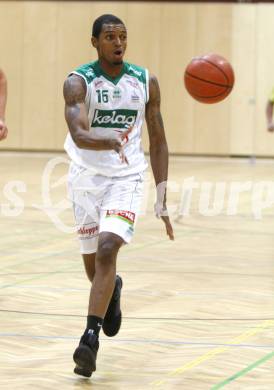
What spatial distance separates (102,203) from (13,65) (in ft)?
59.4

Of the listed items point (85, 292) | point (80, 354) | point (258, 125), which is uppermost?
point (80, 354)

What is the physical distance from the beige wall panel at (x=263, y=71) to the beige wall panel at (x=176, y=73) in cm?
156

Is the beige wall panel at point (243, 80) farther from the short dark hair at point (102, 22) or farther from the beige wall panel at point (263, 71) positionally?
the short dark hair at point (102, 22)

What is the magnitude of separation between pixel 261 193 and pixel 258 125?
264 inches

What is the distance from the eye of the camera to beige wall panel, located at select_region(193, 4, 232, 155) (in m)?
21.9

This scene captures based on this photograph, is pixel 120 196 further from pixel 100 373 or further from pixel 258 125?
pixel 258 125

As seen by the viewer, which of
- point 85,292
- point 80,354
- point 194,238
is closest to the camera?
point 80,354

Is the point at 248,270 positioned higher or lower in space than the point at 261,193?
higher

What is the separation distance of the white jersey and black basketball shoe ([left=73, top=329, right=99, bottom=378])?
3.19ft

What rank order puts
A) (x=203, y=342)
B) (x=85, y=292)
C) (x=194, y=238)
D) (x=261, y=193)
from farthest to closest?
1. (x=261, y=193)
2. (x=194, y=238)
3. (x=85, y=292)
4. (x=203, y=342)

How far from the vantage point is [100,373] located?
521cm

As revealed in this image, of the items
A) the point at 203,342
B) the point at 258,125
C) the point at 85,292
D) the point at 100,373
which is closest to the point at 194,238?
the point at 85,292

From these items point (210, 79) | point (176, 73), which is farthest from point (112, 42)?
point (176, 73)

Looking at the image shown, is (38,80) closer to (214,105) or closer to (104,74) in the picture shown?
(214,105)
